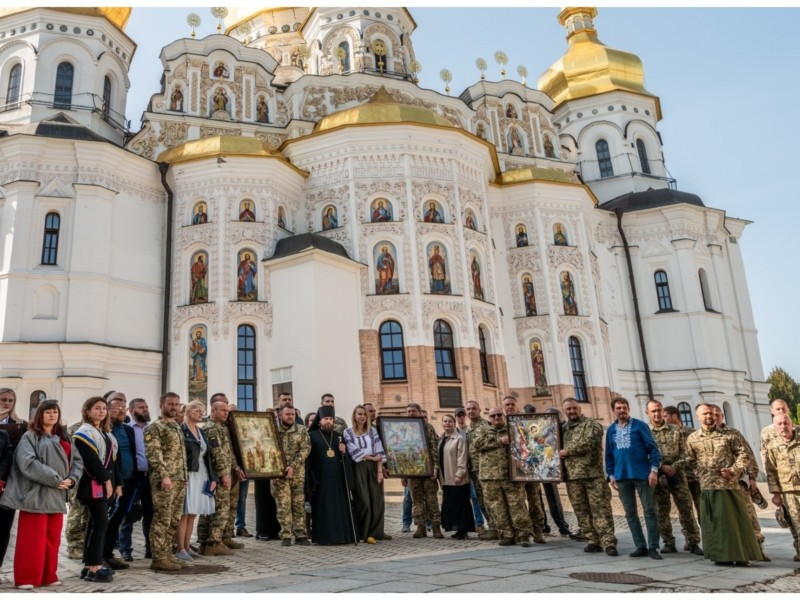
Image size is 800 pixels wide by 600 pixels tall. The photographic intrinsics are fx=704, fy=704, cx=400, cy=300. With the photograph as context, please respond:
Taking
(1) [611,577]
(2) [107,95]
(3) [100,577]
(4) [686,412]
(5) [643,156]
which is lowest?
(1) [611,577]

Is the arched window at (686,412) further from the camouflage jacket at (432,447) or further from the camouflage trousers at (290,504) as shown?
the camouflage trousers at (290,504)

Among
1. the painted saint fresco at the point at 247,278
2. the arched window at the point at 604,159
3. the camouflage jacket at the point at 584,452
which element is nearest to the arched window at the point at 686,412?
the arched window at the point at 604,159

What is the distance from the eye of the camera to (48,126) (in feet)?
66.5

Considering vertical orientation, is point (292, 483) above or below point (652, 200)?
below

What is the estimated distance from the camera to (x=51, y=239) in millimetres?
19375

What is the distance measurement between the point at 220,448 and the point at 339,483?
1.77 metres

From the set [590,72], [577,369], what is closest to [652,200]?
[590,72]

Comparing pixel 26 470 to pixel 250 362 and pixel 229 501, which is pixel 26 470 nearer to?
pixel 229 501

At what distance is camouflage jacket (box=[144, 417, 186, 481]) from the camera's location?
6867 millimetres

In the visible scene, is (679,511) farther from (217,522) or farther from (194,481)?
(194,481)

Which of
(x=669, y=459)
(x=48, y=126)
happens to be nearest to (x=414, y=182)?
(x=48, y=126)

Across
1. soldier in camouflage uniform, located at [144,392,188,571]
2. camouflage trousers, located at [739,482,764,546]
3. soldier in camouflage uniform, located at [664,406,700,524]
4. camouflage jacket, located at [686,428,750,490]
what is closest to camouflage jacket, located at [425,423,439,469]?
soldier in camouflage uniform, located at [664,406,700,524]

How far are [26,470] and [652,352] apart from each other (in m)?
25.8

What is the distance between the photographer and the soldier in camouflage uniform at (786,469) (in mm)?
7289
